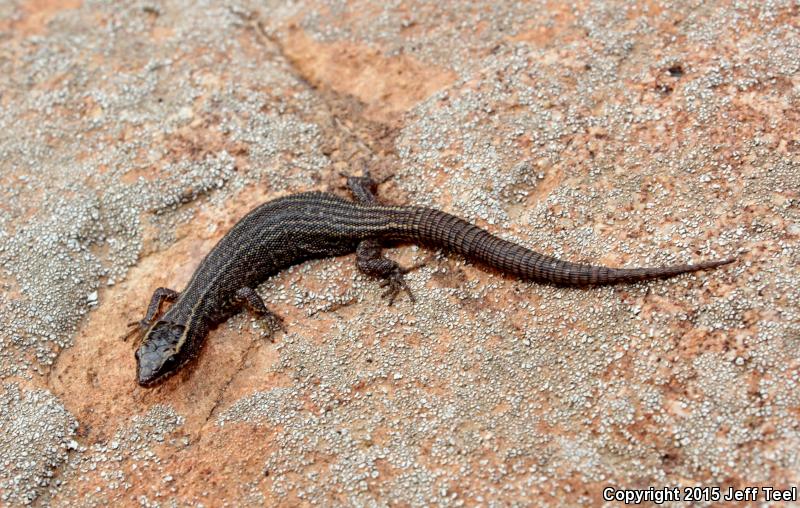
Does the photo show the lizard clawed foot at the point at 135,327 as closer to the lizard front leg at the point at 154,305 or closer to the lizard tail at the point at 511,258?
the lizard front leg at the point at 154,305

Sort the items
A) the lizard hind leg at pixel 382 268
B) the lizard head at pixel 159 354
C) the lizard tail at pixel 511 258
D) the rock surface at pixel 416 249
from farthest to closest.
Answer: the lizard hind leg at pixel 382 268, the lizard head at pixel 159 354, the lizard tail at pixel 511 258, the rock surface at pixel 416 249

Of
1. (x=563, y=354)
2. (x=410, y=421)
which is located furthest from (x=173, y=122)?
(x=563, y=354)

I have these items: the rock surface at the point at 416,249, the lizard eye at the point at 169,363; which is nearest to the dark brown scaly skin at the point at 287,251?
the lizard eye at the point at 169,363

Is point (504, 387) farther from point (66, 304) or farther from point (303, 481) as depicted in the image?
point (66, 304)

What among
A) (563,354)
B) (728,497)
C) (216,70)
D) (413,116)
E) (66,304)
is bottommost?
(728,497)

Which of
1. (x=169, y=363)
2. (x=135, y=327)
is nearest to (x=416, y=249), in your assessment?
(x=169, y=363)

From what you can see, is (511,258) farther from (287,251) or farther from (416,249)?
(287,251)
